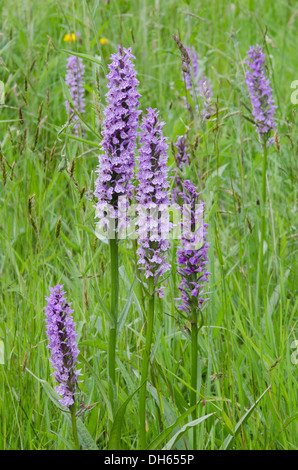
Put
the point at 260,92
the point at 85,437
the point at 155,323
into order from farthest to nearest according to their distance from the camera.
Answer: the point at 260,92
the point at 155,323
the point at 85,437

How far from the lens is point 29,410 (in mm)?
2098

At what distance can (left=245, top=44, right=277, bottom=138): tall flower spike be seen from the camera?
122 inches

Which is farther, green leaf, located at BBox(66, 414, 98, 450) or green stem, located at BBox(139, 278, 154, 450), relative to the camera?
green leaf, located at BBox(66, 414, 98, 450)

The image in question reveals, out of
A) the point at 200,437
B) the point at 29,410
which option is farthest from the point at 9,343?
the point at 200,437

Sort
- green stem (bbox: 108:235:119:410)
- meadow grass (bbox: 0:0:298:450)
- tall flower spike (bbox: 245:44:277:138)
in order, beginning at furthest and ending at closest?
tall flower spike (bbox: 245:44:277:138), meadow grass (bbox: 0:0:298:450), green stem (bbox: 108:235:119:410)

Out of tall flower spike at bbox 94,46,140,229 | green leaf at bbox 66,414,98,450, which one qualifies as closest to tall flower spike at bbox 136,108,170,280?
tall flower spike at bbox 94,46,140,229

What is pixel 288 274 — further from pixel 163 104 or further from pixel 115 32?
pixel 115 32

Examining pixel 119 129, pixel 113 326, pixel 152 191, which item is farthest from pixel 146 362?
pixel 119 129

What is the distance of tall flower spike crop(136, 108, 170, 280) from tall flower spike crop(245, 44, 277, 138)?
5.29 ft

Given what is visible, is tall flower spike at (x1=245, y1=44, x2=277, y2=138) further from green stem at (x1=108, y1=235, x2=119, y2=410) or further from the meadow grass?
green stem at (x1=108, y1=235, x2=119, y2=410)

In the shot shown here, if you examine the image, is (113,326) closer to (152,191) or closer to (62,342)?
(62,342)

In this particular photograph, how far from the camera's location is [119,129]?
157cm

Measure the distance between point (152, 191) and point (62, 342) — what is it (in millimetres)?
493

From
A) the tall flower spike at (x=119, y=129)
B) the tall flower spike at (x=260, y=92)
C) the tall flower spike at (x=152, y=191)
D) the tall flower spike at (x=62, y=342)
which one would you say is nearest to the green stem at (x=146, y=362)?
the tall flower spike at (x=152, y=191)
